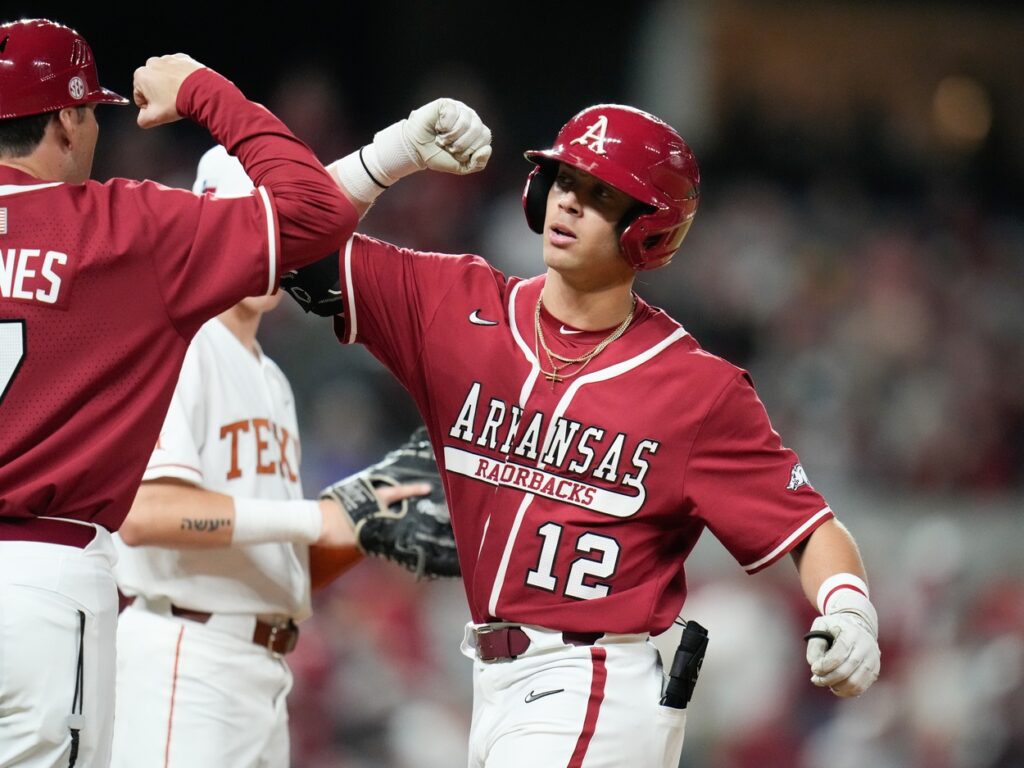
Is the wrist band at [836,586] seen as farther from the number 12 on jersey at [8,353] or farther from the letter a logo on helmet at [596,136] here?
the number 12 on jersey at [8,353]

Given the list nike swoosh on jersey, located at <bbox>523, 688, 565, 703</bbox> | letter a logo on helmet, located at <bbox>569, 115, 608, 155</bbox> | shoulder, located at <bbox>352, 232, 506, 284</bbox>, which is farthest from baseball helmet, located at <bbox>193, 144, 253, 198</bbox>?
nike swoosh on jersey, located at <bbox>523, 688, 565, 703</bbox>

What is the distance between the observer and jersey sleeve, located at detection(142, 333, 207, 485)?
12.4ft

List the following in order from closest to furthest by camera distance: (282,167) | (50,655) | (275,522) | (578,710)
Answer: (50,655) < (282,167) < (578,710) < (275,522)

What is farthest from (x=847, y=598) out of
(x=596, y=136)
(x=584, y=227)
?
(x=596, y=136)

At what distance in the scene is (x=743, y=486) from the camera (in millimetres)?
3318

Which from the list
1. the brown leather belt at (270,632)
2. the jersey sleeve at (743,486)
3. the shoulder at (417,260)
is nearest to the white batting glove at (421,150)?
the shoulder at (417,260)

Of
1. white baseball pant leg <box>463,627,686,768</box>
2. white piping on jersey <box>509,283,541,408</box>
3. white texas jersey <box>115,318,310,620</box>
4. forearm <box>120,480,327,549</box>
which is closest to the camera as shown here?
white baseball pant leg <box>463,627,686,768</box>

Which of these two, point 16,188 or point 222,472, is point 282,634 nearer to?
point 222,472

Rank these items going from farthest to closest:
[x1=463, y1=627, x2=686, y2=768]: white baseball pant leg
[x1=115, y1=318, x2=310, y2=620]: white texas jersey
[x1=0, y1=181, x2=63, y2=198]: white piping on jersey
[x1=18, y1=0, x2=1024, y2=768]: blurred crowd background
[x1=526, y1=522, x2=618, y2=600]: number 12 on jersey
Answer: [x1=18, y1=0, x2=1024, y2=768]: blurred crowd background < [x1=115, y1=318, x2=310, y2=620]: white texas jersey < [x1=526, y1=522, x2=618, y2=600]: number 12 on jersey < [x1=463, y1=627, x2=686, y2=768]: white baseball pant leg < [x1=0, y1=181, x2=63, y2=198]: white piping on jersey

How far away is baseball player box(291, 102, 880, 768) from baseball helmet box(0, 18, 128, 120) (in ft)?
2.02

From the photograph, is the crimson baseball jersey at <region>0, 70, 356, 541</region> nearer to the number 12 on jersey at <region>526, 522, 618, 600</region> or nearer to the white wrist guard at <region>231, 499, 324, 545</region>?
the white wrist guard at <region>231, 499, 324, 545</region>

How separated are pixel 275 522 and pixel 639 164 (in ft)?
4.42

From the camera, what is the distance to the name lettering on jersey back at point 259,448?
3.99 meters

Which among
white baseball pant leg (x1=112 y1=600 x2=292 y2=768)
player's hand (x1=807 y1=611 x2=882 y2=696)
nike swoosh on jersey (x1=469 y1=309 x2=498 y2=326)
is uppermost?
nike swoosh on jersey (x1=469 y1=309 x2=498 y2=326)
